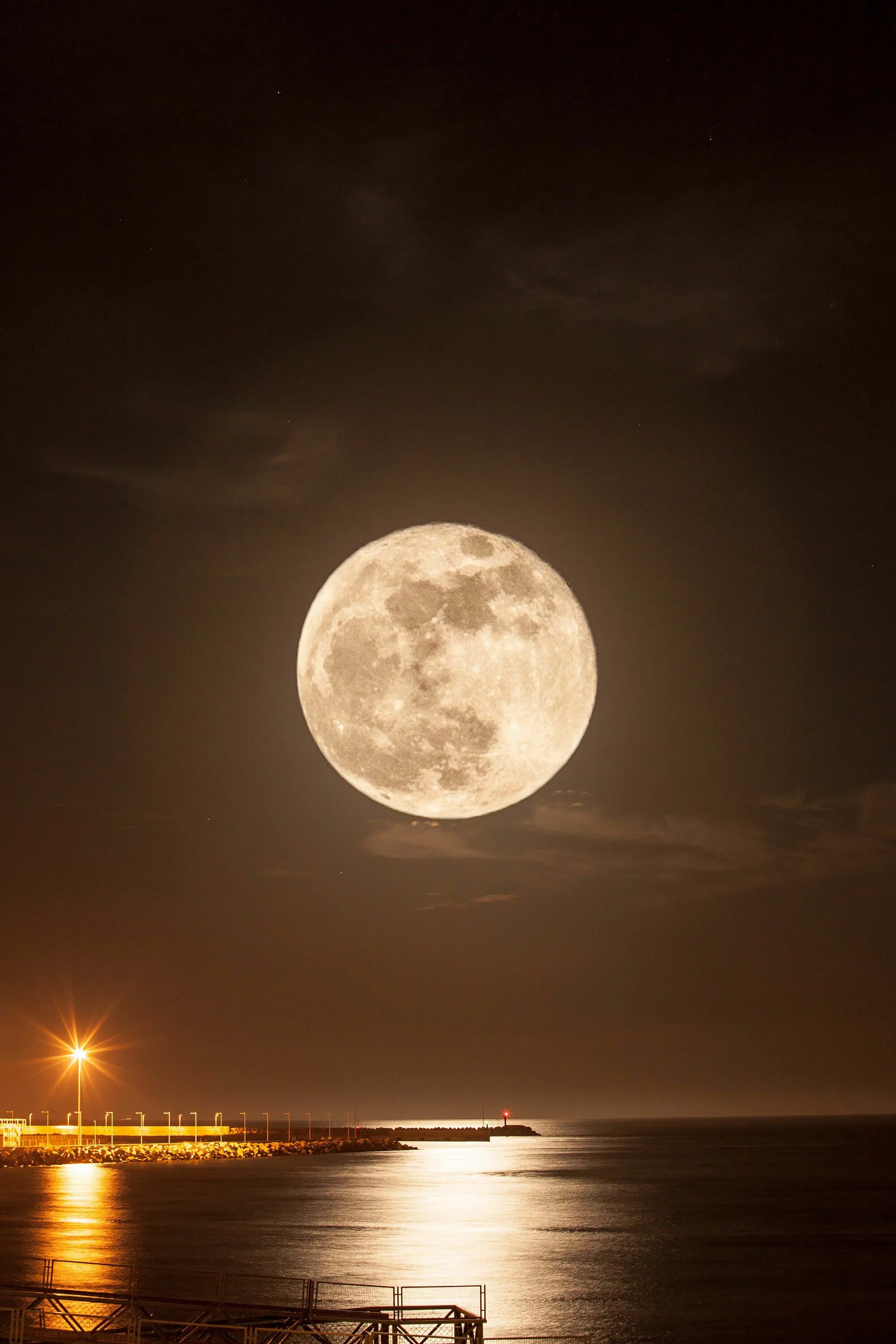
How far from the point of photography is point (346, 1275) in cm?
4675

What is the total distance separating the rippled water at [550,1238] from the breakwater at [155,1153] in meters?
10.2

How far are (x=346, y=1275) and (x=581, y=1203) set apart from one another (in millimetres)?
46210

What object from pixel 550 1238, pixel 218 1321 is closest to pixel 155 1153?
pixel 550 1238

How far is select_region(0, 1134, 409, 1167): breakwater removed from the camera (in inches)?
5305

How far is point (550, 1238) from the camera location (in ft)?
208

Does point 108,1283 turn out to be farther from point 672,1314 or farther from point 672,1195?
point 672,1195

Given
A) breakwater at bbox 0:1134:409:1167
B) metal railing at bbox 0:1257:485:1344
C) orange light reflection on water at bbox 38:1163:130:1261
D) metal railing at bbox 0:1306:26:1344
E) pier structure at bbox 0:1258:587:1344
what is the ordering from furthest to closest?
breakwater at bbox 0:1134:409:1167
orange light reflection on water at bbox 38:1163:130:1261
metal railing at bbox 0:1257:485:1344
pier structure at bbox 0:1258:587:1344
metal railing at bbox 0:1306:26:1344

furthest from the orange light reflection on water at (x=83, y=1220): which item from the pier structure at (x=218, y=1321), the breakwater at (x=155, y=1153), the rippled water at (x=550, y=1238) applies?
the breakwater at (x=155, y=1153)

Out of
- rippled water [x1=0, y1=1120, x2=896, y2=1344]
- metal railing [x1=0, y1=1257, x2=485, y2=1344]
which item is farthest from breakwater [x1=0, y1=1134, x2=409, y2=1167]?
metal railing [x1=0, y1=1257, x2=485, y2=1344]

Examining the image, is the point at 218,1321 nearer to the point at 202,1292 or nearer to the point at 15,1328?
the point at 15,1328

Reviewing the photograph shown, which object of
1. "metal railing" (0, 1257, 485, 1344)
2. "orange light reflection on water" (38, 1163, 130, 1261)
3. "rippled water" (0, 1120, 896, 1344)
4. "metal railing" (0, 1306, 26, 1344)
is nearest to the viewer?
"metal railing" (0, 1306, 26, 1344)

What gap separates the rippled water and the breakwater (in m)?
10.2

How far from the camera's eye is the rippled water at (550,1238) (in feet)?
138

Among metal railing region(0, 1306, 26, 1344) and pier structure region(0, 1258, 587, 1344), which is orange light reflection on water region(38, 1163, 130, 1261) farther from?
metal railing region(0, 1306, 26, 1344)
